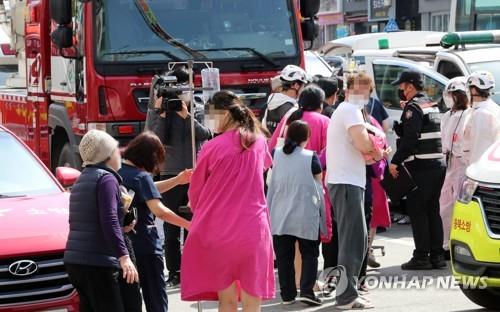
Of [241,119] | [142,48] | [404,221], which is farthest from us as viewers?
[404,221]

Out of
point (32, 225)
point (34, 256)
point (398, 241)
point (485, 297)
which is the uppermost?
point (32, 225)

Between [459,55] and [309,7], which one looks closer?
[309,7]

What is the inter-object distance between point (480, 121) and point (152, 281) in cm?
407

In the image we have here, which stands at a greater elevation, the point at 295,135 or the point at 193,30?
the point at 193,30

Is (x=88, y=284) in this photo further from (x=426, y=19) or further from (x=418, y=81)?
(x=426, y=19)

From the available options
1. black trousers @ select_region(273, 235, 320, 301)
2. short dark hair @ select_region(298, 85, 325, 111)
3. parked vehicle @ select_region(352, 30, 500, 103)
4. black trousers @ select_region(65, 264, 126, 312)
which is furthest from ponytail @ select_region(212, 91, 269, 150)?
parked vehicle @ select_region(352, 30, 500, 103)

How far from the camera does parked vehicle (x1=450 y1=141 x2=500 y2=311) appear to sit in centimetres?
786

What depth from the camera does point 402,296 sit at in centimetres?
957

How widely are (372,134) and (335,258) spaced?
1245 mm

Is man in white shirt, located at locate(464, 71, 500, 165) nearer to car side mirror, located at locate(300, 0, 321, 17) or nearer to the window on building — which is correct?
car side mirror, located at locate(300, 0, 321, 17)

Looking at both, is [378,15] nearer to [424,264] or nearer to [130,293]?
[424,264]

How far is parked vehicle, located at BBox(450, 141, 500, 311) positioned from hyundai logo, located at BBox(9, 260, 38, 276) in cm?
287

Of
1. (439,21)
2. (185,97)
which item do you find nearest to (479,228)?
(185,97)

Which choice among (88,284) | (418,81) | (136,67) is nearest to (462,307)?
(418,81)
